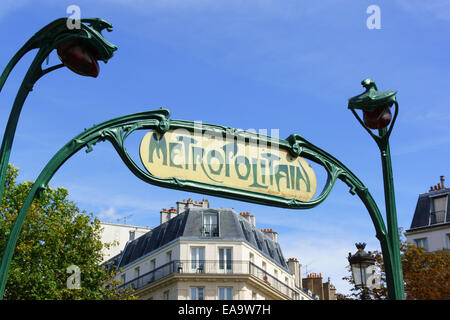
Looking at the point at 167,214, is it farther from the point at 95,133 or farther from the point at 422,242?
the point at 95,133

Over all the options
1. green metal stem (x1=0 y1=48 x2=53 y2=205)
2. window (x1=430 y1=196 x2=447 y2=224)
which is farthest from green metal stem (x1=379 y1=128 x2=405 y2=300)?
window (x1=430 y1=196 x2=447 y2=224)

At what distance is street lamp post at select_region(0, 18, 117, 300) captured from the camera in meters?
5.66

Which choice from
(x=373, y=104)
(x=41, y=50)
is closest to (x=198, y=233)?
(x=373, y=104)

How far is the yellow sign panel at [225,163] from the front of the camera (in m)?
5.80

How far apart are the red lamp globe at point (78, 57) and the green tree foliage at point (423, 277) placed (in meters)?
24.5

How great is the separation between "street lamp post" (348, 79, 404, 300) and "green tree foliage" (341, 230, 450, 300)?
22294 mm

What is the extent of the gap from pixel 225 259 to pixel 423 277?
55.9 ft

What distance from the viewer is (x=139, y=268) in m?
48.3

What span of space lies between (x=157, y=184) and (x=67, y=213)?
22.6 m

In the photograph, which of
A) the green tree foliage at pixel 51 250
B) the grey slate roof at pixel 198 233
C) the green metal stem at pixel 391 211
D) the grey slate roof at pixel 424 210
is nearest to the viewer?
the green metal stem at pixel 391 211

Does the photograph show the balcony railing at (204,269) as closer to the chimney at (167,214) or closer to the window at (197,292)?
the window at (197,292)

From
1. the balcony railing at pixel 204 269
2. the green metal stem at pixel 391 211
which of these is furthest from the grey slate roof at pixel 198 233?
the green metal stem at pixel 391 211

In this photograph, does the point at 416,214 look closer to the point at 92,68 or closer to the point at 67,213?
the point at 67,213
